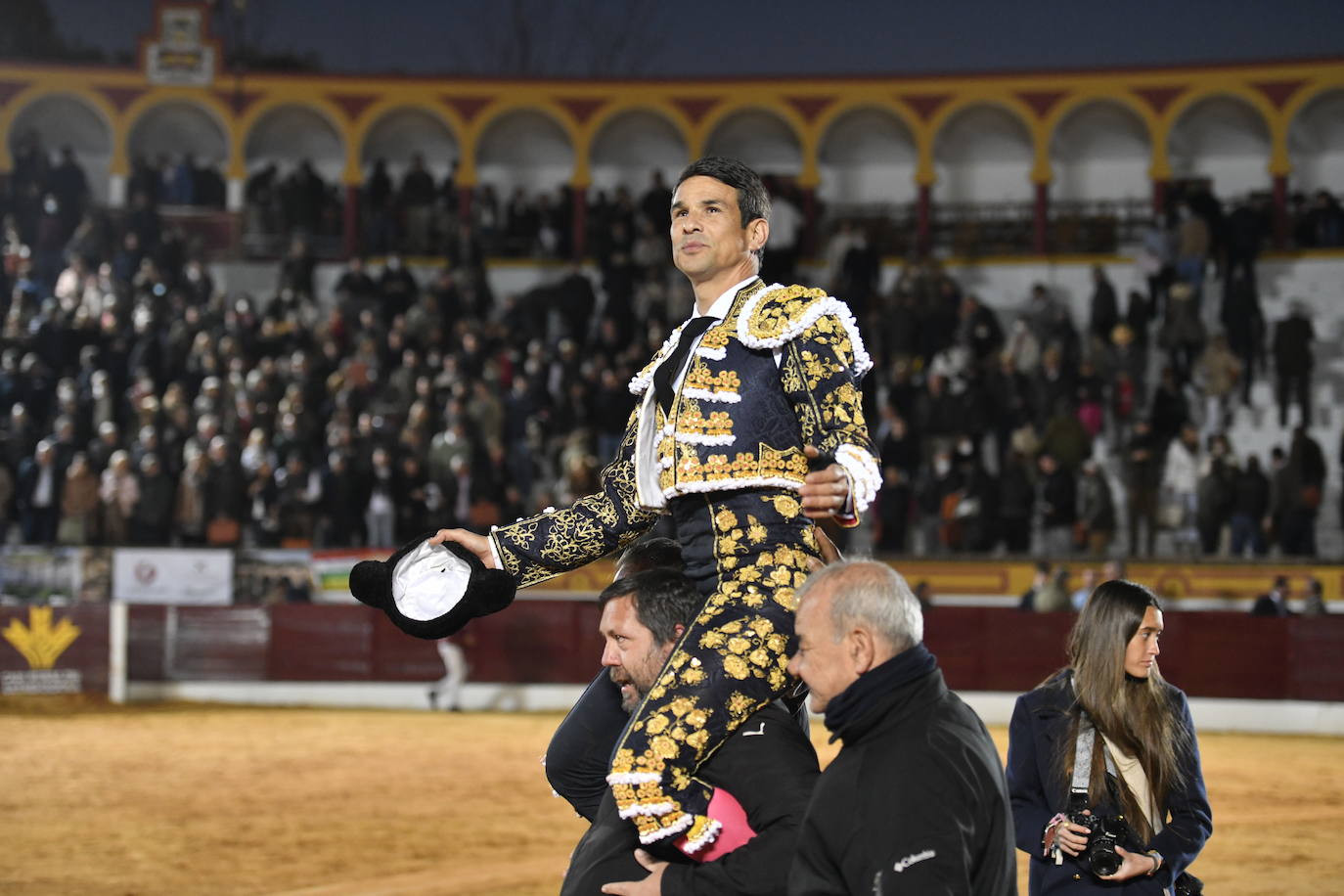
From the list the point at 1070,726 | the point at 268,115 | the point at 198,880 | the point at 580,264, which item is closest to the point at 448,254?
the point at 580,264

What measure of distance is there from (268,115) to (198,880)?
68.2 ft

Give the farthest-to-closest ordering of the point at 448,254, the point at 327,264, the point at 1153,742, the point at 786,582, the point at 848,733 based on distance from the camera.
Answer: the point at 327,264
the point at 448,254
the point at 1153,742
the point at 786,582
the point at 848,733

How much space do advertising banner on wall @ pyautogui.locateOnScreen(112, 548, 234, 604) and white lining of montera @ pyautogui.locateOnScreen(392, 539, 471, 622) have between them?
12852 millimetres

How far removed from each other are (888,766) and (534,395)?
1489 centimetres

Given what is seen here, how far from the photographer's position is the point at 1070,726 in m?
4.09

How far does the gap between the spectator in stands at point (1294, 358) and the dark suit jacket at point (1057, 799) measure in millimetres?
14980

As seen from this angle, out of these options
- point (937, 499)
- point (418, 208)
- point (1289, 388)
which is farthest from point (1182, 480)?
point (418, 208)

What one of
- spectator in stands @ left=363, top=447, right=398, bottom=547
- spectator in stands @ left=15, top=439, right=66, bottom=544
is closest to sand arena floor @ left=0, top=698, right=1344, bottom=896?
spectator in stands @ left=363, top=447, right=398, bottom=547

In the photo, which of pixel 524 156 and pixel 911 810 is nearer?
pixel 911 810

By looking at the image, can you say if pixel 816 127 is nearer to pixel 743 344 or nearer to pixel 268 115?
Answer: pixel 268 115

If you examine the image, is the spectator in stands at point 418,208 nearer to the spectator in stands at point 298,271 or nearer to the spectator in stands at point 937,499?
the spectator in stands at point 298,271

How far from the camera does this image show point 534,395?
17.5m

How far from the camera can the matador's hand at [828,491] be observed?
127 inches

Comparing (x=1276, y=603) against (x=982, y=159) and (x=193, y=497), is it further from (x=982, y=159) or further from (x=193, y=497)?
(x=982, y=159)
